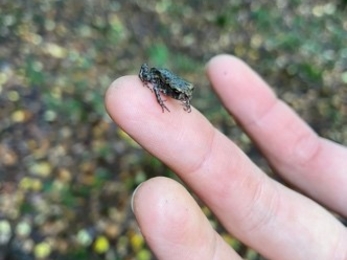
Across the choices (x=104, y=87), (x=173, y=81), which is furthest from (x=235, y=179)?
(x=104, y=87)

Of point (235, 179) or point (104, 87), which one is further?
point (104, 87)

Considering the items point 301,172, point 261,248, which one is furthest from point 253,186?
point 301,172

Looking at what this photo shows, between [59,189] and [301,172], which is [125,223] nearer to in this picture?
[59,189]

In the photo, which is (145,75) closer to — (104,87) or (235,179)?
(235,179)

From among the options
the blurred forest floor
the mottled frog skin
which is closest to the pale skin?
the mottled frog skin

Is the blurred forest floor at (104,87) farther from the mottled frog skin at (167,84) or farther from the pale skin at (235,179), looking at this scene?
the mottled frog skin at (167,84)
